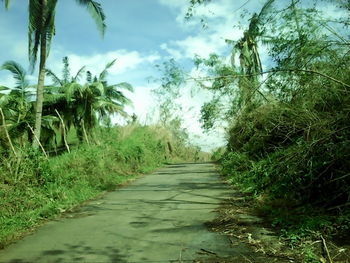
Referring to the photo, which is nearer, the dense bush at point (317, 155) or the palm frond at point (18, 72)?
the dense bush at point (317, 155)

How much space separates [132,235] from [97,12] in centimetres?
1118

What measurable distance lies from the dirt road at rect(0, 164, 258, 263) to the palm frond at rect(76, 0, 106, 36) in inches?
325

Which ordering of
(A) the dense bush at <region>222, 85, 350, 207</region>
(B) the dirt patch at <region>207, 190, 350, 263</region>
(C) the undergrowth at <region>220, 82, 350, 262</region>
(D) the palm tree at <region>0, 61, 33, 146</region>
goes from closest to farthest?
(B) the dirt patch at <region>207, 190, 350, 263</region>, (C) the undergrowth at <region>220, 82, 350, 262</region>, (A) the dense bush at <region>222, 85, 350, 207</region>, (D) the palm tree at <region>0, 61, 33, 146</region>

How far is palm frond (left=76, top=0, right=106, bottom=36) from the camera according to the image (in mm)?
14117

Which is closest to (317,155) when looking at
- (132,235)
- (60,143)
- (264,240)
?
(264,240)

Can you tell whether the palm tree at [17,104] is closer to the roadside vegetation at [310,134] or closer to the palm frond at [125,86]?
the palm frond at [125,86]

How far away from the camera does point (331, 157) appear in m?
6.19

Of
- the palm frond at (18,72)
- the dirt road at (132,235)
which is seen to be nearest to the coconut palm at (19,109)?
Result: the palm frond at (18,72)

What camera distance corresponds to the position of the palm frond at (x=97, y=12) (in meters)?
14.1

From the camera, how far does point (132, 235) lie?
19.0 feet

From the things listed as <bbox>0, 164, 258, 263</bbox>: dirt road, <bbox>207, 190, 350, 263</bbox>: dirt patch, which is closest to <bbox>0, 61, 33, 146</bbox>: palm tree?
<bbox>0, 164, 258, 263</bbox>: dirt road

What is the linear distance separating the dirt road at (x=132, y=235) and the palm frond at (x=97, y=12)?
8.26m

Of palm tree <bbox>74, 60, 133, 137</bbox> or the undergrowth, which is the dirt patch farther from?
palm tree <bbox>74, 60, 133, 137</bbox>

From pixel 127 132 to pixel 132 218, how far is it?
15.7 metres
